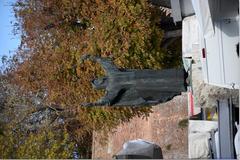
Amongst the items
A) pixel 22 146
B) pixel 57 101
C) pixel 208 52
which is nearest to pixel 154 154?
pixel 57 101

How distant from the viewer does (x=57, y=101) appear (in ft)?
41.0

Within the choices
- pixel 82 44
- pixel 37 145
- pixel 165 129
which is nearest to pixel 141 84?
pixel 82 44

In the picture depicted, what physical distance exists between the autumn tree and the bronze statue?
11.6ft

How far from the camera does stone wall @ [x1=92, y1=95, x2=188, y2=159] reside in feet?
45.0

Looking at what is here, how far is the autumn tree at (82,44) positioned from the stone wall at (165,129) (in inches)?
93.7

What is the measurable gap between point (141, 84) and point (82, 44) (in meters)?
4.94

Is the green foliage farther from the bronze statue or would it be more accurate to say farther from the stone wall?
the bronze statue

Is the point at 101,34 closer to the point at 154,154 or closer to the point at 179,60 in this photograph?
the point at 179,60

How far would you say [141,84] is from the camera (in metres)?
6.16

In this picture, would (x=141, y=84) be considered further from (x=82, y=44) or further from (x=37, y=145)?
(x=37, y=145)

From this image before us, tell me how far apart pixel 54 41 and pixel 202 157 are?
5.91 meters

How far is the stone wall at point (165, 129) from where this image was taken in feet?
45.0

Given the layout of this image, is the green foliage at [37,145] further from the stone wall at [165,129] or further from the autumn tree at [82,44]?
the autumn tree at [82,44]

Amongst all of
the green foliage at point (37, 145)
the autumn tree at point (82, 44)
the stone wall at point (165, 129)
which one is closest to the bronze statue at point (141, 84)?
the autumn tree at point (82, 44)
